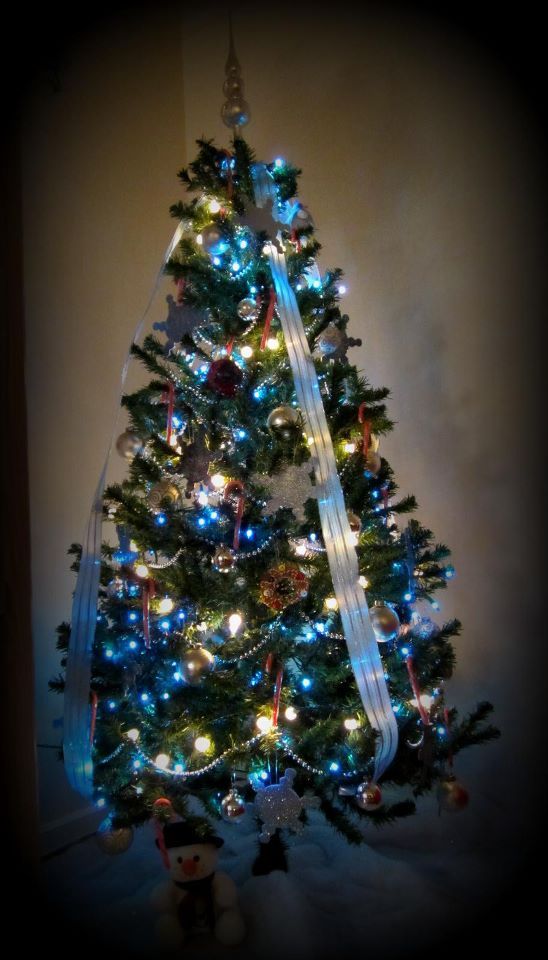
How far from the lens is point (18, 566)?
0.77m

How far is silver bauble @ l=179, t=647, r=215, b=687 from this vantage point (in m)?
0.95

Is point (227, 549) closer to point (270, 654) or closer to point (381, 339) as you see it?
point (270, 654)

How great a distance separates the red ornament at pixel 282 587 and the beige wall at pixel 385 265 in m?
0.62

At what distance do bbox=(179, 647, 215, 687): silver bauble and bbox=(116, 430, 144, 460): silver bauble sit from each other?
0.40 m

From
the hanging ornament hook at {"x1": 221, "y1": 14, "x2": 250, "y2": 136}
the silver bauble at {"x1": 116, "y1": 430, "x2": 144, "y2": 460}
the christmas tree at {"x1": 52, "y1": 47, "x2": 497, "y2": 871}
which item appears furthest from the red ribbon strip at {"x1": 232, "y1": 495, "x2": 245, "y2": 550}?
the hanging ornament hook at {"x1": 221, "y1": 14, "x2": 250, "y2": 136}

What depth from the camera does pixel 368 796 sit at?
3.09 feet

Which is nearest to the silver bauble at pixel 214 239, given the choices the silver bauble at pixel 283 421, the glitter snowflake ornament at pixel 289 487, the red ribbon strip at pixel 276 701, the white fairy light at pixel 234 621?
the silver bauble at pixel 283 421

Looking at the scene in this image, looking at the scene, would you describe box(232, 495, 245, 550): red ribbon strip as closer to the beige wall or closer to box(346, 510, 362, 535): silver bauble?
box(346, 510, 362, 535): silver bauble

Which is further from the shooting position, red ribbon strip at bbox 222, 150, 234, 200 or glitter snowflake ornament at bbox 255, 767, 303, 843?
red ribbon strip at bbox 222, 150, 234, 200

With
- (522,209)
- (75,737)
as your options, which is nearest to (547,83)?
(522,209)

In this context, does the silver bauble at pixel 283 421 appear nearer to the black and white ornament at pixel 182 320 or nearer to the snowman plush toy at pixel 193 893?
the black and white ornament at pixel 182 320

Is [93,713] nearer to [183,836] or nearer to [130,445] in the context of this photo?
[183,836]

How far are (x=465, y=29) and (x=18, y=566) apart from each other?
A: 1.56 m

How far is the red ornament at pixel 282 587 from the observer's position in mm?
994
